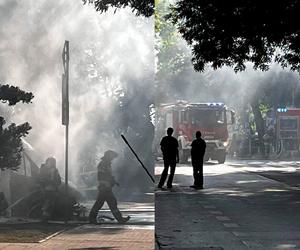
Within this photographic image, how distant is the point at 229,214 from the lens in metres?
7.76

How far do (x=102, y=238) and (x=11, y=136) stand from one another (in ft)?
1.00

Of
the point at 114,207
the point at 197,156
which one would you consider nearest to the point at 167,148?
the point at 114,207

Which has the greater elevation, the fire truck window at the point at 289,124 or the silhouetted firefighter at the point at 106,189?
the fire truck window at the point at 289,124

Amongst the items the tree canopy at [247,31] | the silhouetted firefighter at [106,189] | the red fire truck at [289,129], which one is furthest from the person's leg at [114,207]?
the red fire truck at [289,129]

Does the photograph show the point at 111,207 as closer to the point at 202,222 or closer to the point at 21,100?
the point at 21,100

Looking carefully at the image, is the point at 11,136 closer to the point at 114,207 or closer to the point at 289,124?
the point at 114,207

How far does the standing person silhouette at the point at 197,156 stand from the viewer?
1042cm

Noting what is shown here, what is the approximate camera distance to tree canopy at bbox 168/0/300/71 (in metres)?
7.34

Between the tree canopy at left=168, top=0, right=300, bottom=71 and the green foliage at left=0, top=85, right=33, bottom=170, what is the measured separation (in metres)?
A: 5.60

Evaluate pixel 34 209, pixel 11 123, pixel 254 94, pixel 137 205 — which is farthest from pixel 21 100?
pixel 254 94

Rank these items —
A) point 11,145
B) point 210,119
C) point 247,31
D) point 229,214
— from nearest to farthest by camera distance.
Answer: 1. point 11,145
2. point 229,214
3. point 247,31
4. point 210,119

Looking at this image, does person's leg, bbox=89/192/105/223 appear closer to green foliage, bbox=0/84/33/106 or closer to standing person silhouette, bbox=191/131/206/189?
→ green foliage, bbox=0/84/33/106

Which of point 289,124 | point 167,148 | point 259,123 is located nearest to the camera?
point 167,148

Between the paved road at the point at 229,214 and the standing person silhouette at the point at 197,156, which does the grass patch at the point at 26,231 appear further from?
the standing person silhouette at the point at 197,156
